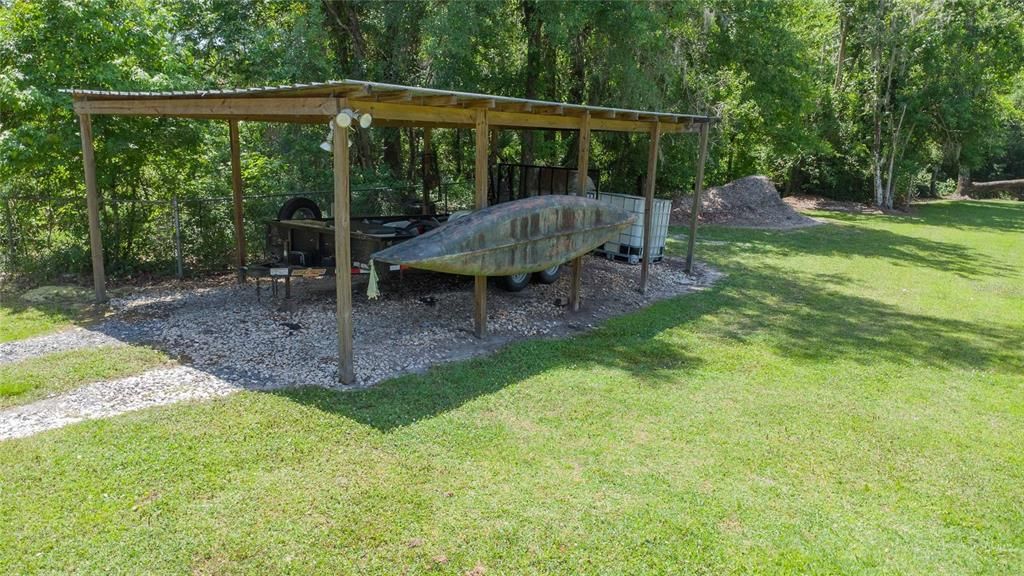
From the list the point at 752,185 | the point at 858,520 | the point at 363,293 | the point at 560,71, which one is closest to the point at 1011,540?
the point at 858,520

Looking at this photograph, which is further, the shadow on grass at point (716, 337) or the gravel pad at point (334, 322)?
the gravel pad at point (334, 322)

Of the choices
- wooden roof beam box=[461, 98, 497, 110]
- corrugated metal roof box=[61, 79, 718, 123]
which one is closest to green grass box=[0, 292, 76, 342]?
corrugated metal roof box=[61, 79, 718, 123]

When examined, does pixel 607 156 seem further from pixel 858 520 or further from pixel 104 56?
pixel 858 520

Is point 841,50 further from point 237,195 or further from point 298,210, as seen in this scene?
point 237,195

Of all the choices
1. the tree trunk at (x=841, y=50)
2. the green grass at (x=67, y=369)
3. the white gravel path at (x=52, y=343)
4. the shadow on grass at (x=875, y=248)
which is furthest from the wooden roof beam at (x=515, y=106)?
the tree trunk at (x=841, y=50)

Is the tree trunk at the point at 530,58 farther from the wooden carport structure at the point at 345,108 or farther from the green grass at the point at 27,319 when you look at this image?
the green grass at the point at 27,319

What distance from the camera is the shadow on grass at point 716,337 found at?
5.59 meters

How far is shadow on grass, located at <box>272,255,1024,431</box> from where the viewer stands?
5590 mm

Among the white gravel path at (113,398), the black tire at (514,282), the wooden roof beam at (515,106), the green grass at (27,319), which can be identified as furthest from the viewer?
the black tire at (514,282)

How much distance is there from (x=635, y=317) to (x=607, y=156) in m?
11.2

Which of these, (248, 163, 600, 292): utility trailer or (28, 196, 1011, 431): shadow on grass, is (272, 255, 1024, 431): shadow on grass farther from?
(248, 163, 600, 292): utility trailer

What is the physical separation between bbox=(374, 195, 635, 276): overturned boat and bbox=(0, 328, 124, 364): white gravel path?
323 centimetres

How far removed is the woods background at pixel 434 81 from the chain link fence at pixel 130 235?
1.0 inches

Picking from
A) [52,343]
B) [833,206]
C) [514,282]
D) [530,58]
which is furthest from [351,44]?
[833,206]
